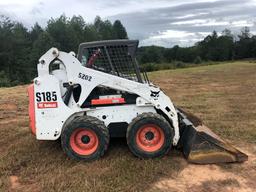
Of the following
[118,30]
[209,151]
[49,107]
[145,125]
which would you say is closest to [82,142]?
[49,107]

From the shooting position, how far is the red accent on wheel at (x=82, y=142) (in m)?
5.91

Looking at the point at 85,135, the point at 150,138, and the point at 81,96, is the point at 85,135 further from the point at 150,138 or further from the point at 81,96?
the point at 150,138

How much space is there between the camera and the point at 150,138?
237 inches

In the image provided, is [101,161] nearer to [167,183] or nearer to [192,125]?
[167,183]

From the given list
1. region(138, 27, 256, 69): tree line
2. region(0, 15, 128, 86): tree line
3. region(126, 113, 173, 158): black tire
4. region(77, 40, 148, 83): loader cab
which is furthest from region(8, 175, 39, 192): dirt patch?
region(138, 27, 256, 69): tree line

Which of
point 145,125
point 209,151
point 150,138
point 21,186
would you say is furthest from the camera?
point 150,138

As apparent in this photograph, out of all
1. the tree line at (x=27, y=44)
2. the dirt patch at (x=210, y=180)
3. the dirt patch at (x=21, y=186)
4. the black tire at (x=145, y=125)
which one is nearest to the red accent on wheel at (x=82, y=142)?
the black tire at (x=145, y=125)

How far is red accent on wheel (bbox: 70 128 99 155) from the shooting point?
591 centimetres

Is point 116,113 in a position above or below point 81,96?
below

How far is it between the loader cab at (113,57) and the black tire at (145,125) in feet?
2.25

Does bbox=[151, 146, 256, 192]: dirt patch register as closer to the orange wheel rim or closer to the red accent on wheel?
the orange wheel rim

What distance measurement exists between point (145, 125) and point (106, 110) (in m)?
0.69

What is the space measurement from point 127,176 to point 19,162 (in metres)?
1.88

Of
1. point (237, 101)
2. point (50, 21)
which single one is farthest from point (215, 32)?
point (237, 101)
